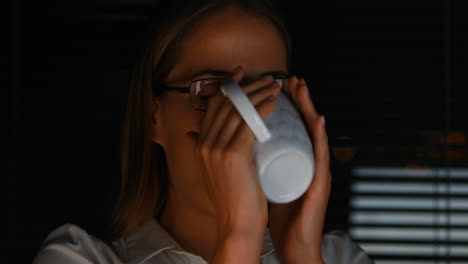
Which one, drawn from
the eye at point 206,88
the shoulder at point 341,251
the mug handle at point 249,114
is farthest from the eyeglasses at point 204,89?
the shoulder at point 341,251

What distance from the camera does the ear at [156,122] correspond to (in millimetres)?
1396

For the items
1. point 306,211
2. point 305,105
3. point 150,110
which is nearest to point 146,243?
point 150,110

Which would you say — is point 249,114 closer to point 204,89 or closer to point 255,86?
point 255,86

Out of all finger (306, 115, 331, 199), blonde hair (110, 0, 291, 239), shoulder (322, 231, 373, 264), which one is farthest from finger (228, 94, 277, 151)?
shoulder (322, 231, 373, 264)

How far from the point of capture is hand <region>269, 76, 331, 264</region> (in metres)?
1.15

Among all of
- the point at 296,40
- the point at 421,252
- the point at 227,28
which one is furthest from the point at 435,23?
the point at 227,28

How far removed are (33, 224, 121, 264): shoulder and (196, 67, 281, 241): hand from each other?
325 mm

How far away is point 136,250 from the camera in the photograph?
1.39m

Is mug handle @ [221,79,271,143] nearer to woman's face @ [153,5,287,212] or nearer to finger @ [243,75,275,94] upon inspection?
finger @ [243,75,275,94]

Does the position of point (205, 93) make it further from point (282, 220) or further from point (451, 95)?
point (451, 95)

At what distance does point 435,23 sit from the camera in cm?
230

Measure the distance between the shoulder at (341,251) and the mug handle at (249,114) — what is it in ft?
2.09

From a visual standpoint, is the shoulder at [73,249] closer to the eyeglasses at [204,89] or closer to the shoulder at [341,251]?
the eyeglasses at [204,89]

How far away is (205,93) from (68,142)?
45.3 inches
